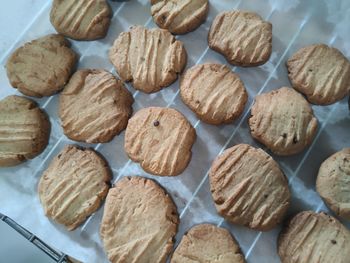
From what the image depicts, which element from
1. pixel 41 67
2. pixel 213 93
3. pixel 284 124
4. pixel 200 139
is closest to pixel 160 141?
pixel 200 139

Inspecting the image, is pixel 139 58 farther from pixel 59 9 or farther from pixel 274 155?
pixel 274 155

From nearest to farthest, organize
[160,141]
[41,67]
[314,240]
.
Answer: [314,240] < [160,141] < [41,67]

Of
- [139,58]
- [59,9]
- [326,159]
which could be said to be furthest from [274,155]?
[59,9]

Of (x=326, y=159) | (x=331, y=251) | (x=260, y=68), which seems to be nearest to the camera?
(x=331, y=251)

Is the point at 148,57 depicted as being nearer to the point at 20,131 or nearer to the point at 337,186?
the point at 20,131

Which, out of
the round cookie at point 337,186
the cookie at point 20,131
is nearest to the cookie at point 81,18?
the cookie at point 20,131

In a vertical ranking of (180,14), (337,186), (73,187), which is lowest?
(73,187)

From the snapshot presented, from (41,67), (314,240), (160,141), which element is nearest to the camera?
(314,240)

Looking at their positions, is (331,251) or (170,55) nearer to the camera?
(331,251)
